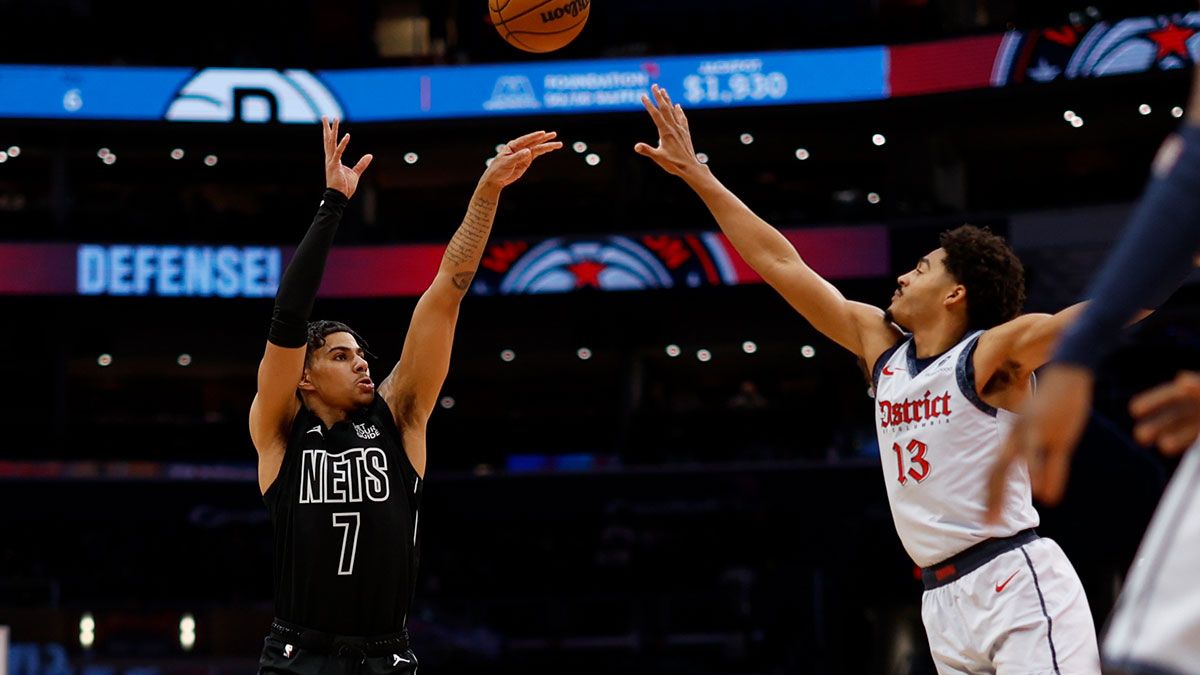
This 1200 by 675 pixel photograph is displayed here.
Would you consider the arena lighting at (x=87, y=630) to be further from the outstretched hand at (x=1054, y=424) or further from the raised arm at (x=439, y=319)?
the outstretched hand at (x=1054, y=424)

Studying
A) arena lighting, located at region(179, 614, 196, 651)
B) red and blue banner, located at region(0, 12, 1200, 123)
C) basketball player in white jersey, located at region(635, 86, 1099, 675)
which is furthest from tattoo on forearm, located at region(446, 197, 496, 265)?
red and blue banner, located at region(0, 12, 1200, 123)

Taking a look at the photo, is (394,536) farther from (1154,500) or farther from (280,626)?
(1154,500)

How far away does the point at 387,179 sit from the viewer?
85.9ft

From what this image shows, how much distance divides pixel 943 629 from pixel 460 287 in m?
2.07

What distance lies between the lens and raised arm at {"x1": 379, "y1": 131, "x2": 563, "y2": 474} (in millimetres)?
4594

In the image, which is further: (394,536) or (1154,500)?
(1154,500)

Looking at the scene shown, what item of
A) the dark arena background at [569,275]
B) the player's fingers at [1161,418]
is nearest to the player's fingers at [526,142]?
the player's fingers at [1161,418]

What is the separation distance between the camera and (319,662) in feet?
13.6

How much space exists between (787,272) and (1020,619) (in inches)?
57.7

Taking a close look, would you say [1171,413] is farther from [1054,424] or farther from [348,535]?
[348,535]

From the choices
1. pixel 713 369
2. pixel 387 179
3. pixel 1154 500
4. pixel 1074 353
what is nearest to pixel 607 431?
pixel 713 369

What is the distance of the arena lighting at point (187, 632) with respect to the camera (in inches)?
532

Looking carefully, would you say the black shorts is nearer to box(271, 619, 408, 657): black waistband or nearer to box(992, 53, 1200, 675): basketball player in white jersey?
box(271, 619, 408, 657): black waistband

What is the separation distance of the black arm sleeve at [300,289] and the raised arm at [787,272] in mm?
1214
